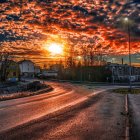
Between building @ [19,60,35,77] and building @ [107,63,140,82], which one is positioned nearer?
building @ [107,63,140,82]

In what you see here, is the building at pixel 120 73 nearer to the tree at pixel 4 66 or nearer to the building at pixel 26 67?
the tree at pixel 4 66

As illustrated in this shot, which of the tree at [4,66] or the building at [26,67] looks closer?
the tree at [4,66]

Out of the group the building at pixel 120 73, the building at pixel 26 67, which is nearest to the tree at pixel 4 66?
the building at pixel 120 73

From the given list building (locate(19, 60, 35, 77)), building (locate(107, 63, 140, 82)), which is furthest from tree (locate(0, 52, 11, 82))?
building (locate(19, 60, 35, 77))

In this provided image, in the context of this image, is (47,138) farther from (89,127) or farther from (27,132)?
(89,127)

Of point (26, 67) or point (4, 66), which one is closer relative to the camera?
point (4, 66)

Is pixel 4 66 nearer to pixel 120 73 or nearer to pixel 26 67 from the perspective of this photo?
pixel 120 73

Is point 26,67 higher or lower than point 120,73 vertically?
higher

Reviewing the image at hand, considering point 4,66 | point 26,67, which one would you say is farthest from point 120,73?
point 26,67

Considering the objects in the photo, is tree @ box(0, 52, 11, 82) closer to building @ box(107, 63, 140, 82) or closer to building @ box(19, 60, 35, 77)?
building @ box(107, 63, 140, 82)

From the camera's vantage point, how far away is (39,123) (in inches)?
479

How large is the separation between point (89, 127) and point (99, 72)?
223 feet

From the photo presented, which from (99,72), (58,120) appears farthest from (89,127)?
(99,72)

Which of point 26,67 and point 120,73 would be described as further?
point 26,67
